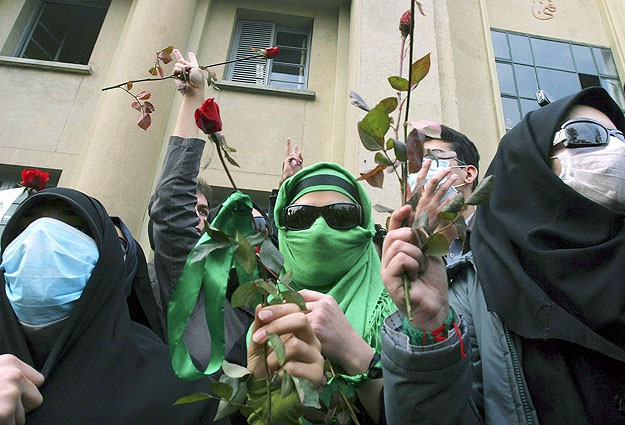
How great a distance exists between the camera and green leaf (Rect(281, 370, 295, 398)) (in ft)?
2.52

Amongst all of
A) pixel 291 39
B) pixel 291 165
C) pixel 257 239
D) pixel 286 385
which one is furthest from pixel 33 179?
pixel 291 39

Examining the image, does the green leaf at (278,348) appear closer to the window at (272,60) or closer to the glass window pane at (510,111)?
the window at (272,60)

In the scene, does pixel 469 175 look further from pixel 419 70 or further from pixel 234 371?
pixel 234 371

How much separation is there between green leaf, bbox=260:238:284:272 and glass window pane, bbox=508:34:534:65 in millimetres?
6249

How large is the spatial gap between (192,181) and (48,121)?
4.23 metres

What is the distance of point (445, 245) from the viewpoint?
0.76m

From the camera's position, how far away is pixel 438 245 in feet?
2.53

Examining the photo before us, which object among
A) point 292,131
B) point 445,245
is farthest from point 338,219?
point 292,131

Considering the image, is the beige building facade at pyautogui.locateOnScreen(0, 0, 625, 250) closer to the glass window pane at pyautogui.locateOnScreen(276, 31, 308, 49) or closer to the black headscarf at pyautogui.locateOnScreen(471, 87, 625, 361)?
the glass window pane at pyautogui.locateOnScreen(276, 31, 308, 49)

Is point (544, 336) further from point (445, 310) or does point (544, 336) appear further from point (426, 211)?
point (426, 211)

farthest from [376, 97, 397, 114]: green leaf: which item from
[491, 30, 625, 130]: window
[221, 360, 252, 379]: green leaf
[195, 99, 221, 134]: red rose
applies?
[491, 30, 625, 130]: window

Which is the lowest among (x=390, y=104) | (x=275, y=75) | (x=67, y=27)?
(x=390, y=104)

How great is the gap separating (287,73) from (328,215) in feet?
15.8

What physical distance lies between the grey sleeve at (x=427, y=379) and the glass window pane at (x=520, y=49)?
6.08 metres
